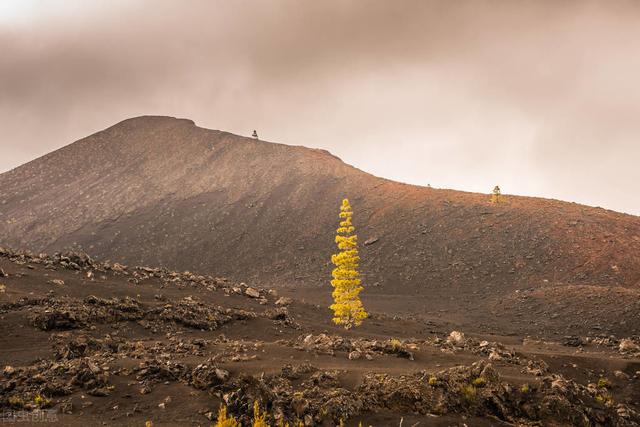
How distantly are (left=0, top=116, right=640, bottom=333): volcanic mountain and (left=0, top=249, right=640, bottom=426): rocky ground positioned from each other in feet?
79.0

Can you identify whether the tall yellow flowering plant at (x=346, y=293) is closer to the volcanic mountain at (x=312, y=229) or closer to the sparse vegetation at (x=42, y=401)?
the volcanic mountain at (x=312, y=229)

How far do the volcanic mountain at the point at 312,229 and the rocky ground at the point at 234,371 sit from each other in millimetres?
24076

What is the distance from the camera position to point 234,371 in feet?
56.7

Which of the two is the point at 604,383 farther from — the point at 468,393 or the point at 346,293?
the point at 346,293

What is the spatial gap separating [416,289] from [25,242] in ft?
245

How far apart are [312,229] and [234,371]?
6793 centimetres

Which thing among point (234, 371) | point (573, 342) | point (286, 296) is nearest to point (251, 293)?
point (286, 296)

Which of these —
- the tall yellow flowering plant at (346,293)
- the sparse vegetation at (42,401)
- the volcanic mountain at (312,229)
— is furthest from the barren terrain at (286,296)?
the tall yellow flowering plant at (346,293)

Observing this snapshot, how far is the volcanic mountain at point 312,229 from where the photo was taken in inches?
2215

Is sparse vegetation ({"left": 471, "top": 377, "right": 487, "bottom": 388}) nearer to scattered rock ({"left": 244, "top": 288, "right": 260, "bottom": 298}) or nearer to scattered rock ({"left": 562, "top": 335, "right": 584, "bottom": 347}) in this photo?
scattered rock ({"left": 562, "top": 335, "right": 584, "bottom": 347})

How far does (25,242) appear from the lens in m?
91.8

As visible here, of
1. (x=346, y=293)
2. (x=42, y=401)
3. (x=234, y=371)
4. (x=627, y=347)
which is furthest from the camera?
(x=346, y=293)

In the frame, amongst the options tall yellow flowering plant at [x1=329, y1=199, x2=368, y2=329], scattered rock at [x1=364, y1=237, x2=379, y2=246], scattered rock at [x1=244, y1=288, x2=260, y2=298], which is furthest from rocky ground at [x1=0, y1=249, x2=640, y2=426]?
scattered rock at [x1=364, y1=237, x2=379, y2=246]

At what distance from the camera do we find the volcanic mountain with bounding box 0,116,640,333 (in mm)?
56250
